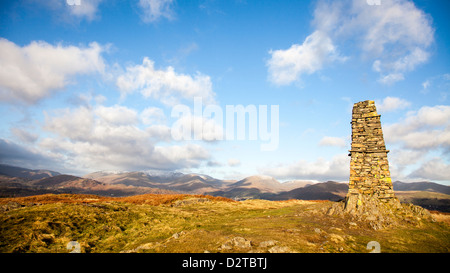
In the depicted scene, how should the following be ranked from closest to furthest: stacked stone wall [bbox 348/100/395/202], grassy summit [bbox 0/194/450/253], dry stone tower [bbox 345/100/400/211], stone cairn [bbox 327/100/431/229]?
grassy summit [bbox 0/194/450/253], stone cairn [bbox 327/100/431/229], dry stone tower [bbox 345/100/400/211], stacked stone wall [bbox 348/100/395/202]

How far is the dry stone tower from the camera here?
54.9 feet

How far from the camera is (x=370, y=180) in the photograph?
17312mm

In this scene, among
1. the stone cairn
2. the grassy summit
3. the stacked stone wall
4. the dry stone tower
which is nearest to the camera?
the grassy summit

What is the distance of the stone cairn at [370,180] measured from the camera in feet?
48.2

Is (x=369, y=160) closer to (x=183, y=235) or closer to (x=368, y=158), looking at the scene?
(x=368, y=158)

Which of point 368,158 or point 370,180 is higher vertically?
point 368,158

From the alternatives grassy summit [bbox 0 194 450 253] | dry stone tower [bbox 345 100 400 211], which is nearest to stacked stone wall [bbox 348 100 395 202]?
dry stone tower [bbox 345 100 400 211]

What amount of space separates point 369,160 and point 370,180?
173 cm

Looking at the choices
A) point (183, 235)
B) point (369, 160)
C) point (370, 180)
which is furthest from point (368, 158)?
point (183, 235)

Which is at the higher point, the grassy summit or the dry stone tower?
the dry stone tower

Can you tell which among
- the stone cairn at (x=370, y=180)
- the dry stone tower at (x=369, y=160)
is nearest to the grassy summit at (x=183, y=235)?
the stone cairn at (x=370, y=180)

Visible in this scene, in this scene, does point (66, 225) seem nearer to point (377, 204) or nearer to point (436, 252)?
point (436, 252)

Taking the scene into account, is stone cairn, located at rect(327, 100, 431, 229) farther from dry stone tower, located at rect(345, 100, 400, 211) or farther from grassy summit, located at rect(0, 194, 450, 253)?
grassy summit, located at rect(0, 194, 450, 253)
